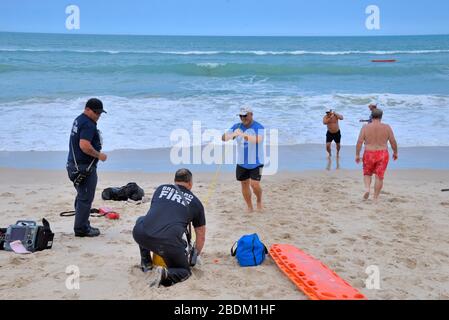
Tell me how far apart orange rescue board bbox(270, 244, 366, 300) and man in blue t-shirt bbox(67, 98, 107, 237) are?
7.26ft

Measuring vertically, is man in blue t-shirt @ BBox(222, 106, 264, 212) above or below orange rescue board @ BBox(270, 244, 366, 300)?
above

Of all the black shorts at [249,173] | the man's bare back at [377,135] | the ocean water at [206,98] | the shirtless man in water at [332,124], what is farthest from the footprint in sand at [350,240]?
the ocean water at [206,98]

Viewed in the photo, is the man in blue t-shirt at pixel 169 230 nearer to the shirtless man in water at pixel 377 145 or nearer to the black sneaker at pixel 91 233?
the black sneaker at pixel 91 233

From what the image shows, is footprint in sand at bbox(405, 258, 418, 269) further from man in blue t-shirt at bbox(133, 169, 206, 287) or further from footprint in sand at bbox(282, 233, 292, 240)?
man in blue t-shirt at bbox(133, 169, 206, 287)

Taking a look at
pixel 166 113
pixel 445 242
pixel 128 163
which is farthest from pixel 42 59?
pixel 445 242

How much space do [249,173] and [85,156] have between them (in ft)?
7.51

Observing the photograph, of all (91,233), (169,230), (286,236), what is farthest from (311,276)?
(91,233)

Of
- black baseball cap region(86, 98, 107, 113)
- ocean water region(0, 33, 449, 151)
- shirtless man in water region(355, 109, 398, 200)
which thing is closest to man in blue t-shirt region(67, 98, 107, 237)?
black baseball cap region(86, 98, 107, 113)

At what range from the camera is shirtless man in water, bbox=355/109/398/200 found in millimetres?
7832

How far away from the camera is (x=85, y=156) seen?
5.91 m
